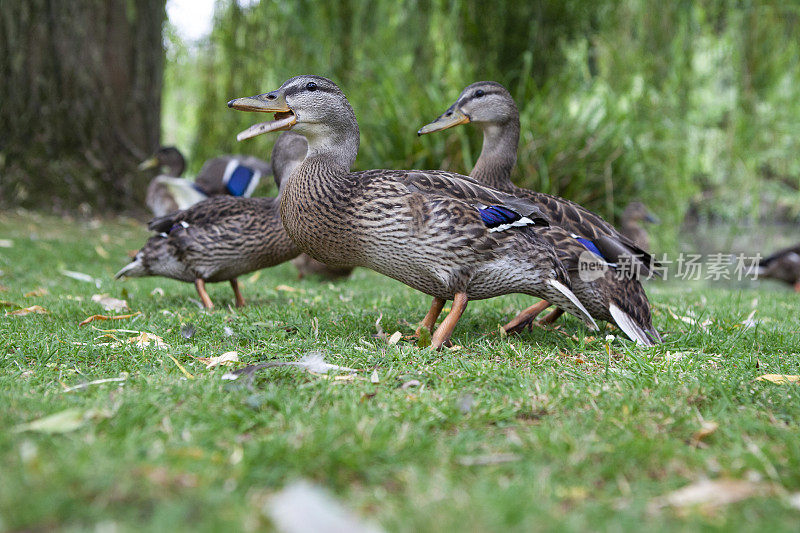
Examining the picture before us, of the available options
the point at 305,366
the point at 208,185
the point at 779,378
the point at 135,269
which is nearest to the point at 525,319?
the point at 779,378

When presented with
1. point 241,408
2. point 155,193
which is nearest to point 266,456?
point 241,408

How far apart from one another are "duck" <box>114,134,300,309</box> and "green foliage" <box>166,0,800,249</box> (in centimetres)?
361

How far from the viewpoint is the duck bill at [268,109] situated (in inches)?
140

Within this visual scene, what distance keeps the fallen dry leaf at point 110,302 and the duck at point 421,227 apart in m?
1.38

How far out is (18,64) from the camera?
854cm

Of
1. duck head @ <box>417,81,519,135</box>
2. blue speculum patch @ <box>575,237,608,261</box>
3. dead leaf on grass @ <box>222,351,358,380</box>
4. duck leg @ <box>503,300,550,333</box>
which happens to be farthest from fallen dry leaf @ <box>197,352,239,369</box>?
duck head @ <box>417,81,519,135</box>

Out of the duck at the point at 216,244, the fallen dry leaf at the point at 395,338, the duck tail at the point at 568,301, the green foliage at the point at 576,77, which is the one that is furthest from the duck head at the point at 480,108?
the green foliage at the point at 576,77

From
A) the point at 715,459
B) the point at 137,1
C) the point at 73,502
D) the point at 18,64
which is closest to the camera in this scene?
the point at 73,502

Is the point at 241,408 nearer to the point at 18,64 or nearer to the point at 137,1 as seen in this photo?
the point at 18,64

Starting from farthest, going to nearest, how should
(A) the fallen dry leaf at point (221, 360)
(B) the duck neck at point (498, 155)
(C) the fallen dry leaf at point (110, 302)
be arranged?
(B) the duck neck at point (498, 155) → (C) the fallen dry leaf at point (110, 302) → (A) the fallen dry leaf at point (221, 360)

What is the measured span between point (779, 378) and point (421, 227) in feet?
5.56

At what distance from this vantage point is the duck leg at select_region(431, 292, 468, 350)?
3404 mm

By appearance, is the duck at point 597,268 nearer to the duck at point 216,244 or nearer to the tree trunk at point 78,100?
the duck at point 216,244

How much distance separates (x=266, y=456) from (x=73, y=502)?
51 centimetres
